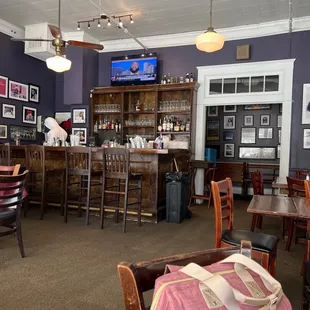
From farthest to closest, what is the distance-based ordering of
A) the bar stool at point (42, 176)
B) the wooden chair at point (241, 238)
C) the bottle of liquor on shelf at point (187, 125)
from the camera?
the bottle of liquor on shelf at point (187, 125)
the bar stool at point (42, 176)
the wooden chair at point (241, 238)

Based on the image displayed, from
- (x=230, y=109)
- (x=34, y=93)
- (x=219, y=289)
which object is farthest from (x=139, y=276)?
(x=230, y=109)

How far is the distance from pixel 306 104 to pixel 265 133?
2.40 metres

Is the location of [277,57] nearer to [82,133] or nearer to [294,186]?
[294,186]

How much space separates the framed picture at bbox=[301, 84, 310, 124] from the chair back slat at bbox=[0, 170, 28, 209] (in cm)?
556

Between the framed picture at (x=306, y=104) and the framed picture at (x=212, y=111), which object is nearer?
the framed picture at (x=306, y=104)

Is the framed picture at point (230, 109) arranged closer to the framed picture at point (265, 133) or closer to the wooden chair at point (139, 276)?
the framed picture at point (265, 133)

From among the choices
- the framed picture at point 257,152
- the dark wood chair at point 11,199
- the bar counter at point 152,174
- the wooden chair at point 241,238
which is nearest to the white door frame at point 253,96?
the bar counter at point 152,174

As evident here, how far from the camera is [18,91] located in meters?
7.14

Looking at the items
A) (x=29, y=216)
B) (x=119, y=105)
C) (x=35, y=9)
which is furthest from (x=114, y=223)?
(x=35, y=9)

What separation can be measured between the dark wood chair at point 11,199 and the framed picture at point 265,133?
23.3 ft

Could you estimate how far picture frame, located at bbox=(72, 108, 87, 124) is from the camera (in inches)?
306

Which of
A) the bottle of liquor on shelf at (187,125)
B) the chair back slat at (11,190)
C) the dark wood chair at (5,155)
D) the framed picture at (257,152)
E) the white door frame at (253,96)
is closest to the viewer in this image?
the chair back slat at (11,190)

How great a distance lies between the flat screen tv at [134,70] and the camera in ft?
23.8

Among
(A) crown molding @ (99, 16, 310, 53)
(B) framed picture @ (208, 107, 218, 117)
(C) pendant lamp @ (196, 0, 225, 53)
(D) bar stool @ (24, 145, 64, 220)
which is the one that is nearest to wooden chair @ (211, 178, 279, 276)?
(C) pendant lamp @ (196, 0, 225, 53)
